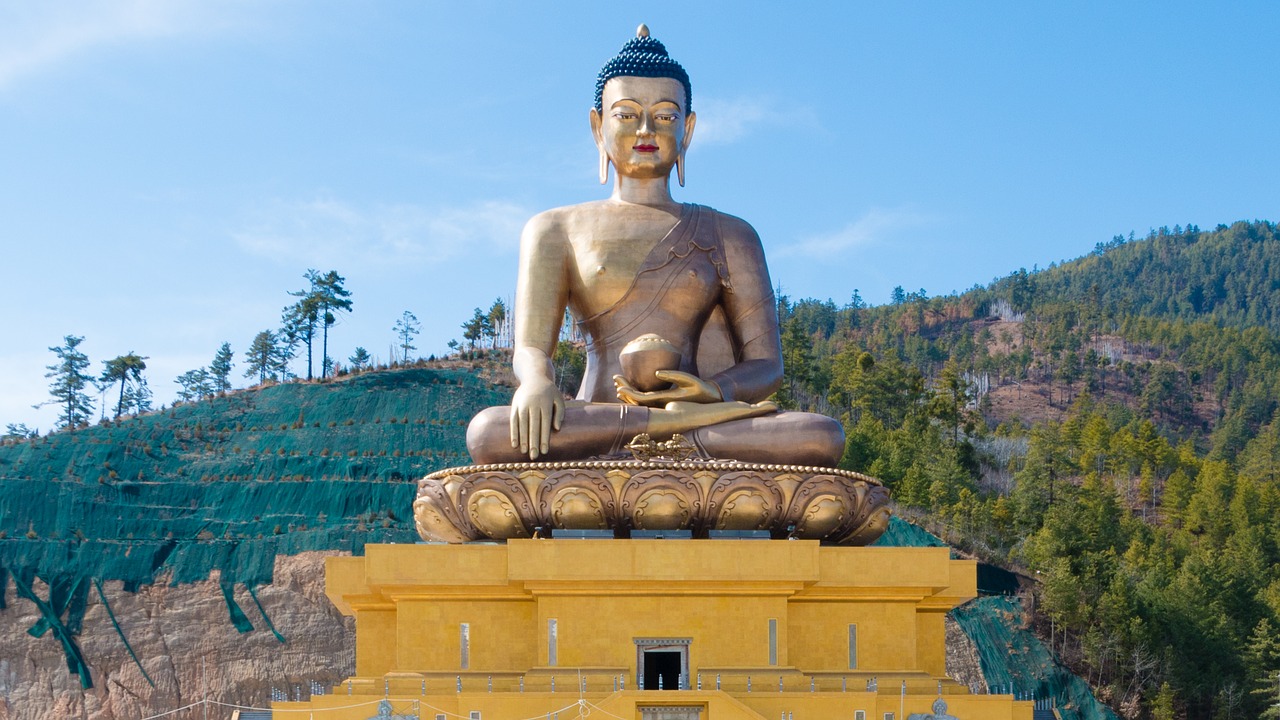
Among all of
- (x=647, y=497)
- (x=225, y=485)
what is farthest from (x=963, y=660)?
(x=647, y=497)

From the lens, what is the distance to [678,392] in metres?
14.9

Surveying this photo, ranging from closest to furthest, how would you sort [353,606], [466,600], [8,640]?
[466,600] < [353,606] < [8,640]

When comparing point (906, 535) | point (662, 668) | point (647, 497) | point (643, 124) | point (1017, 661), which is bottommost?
point (1017, 661)

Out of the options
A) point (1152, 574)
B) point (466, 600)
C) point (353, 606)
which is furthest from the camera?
point (1152, 574)

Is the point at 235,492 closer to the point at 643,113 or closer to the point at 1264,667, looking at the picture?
the point at 1264,667

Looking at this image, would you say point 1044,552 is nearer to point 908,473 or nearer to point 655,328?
point 908,473

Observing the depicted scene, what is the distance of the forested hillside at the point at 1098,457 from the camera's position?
30.6m

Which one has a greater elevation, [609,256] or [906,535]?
[609,256]

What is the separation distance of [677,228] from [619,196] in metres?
0.81

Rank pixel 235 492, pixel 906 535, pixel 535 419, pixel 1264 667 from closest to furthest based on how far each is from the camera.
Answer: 1. pixel 535 419
2. pixel 1264 667
3. pixel 906 535
4. pixel 235 492

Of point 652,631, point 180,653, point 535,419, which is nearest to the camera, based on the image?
point 652,631

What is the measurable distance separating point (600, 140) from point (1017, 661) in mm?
18154

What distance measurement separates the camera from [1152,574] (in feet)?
105

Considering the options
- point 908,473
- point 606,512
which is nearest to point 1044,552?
point 908,473
